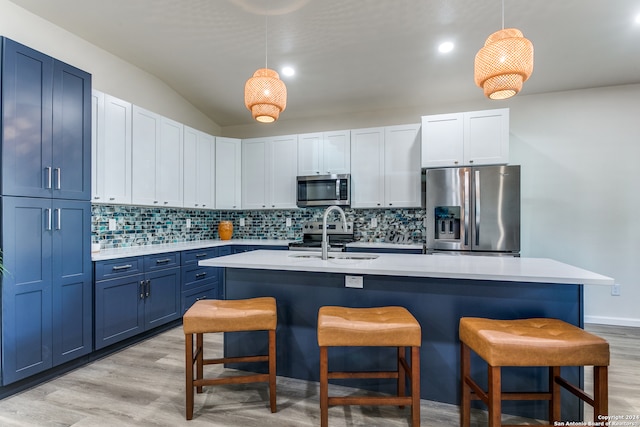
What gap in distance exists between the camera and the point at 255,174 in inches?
184

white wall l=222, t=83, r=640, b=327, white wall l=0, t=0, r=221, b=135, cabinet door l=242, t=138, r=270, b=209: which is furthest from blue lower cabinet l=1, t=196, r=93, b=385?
white wall l=222, t=83, r=640, b=327

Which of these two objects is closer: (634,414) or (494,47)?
(494,47)

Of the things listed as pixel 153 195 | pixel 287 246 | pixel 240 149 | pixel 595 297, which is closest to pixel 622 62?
pixel 595 297

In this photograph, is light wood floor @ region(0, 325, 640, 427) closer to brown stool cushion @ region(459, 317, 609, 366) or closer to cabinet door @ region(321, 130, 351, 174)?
brown stool cushion @ region(459, 317, 609, 366)

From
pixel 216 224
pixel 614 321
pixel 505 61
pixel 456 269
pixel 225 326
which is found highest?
pixel 505 61

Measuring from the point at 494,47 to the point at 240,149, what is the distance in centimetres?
377

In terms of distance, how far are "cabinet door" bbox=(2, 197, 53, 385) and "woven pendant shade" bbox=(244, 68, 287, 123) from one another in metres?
1.73

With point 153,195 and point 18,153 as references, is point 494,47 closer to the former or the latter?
point 18,153

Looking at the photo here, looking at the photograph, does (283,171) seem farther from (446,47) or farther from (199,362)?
(199,362)

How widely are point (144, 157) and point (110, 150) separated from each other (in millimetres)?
413

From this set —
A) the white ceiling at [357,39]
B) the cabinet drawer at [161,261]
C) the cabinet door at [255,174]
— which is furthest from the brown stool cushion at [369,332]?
the cabinet door at [255,174]

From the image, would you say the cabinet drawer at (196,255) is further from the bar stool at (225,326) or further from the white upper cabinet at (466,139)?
the white upper cabinet at (466,139)

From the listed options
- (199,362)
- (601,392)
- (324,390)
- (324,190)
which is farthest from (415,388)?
(324,190)

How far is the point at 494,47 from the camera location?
1627mm
